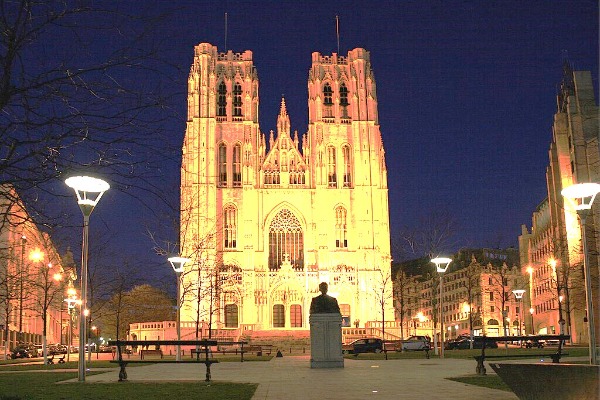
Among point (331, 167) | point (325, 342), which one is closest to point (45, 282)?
point (325, 342)

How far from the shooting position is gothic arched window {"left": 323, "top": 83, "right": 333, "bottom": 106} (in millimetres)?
74188

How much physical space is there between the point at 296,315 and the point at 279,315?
1.63 meters

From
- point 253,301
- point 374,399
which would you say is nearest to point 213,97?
point 253,301

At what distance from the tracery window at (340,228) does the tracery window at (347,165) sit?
2829 mm

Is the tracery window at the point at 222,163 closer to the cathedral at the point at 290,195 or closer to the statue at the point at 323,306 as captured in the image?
the cathedral at the point at 290,195

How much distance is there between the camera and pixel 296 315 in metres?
68.2

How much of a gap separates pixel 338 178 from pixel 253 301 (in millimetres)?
15026

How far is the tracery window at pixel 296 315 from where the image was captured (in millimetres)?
67938

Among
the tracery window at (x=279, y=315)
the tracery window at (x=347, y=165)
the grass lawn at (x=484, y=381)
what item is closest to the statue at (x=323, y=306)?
the grass lawn at (x=484, y=381)

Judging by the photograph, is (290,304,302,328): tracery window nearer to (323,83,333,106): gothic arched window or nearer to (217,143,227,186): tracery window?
(217,143,227,186): tracery window

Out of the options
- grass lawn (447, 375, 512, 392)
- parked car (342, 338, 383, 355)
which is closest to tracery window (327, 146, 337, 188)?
parked car (342, 338, 383, 355)

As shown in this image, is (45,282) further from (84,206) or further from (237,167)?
Answer: (237,167)

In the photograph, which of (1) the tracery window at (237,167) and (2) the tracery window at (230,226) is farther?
(1) the tracery window at (237,167)

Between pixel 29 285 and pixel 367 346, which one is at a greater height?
pixel 29 285
